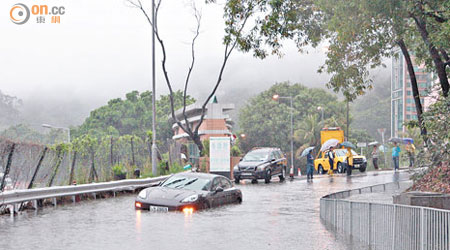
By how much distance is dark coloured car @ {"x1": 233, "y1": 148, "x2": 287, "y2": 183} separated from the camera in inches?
1297

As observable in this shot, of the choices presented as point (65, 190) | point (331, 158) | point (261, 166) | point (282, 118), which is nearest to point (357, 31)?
point (65, 190)

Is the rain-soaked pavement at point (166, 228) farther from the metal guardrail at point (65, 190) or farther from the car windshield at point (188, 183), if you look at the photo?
the car windshield at point (188, 183)

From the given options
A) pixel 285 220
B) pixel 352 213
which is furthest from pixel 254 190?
pixel 352 213

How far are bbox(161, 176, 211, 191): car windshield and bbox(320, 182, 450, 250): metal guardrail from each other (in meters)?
Answer: 5.49

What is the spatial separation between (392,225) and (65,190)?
12854 millimetres

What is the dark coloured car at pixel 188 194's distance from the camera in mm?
17984

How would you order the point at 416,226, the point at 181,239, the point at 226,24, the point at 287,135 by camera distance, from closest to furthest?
the point at 416,226 → the point at 181,239 → the point at 226,24 → the point at 287,135

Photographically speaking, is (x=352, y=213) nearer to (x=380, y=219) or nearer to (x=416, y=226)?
(x=380, y=219)

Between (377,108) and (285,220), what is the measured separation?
142274mm

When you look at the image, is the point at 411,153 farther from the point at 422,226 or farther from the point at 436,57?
the point at 422,226

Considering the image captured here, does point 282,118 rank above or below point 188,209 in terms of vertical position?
above

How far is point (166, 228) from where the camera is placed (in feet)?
46.2

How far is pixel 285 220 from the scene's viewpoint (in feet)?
54.0

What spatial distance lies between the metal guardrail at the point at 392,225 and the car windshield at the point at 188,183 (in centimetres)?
549
